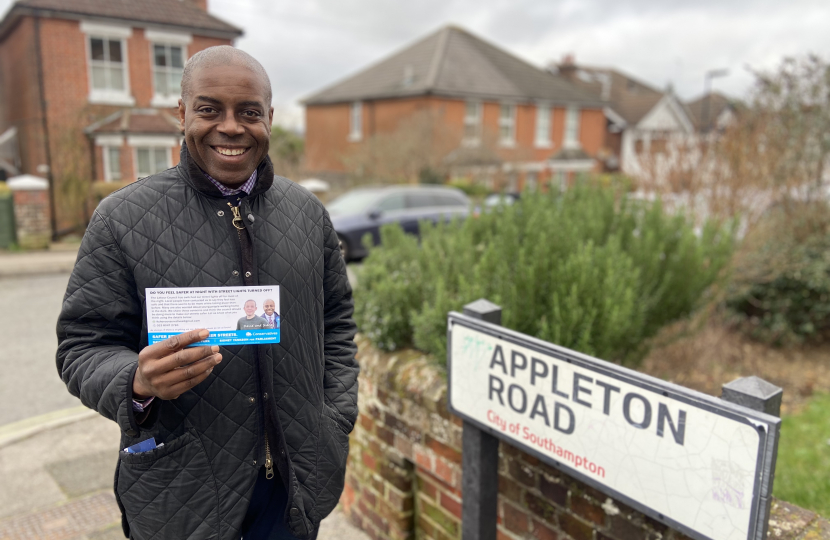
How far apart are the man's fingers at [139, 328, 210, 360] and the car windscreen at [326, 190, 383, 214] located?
1023 centimetres

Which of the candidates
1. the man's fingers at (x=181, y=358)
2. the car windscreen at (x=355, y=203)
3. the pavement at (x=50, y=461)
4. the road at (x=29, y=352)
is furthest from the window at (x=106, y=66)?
the man's fingers at (x=181, y=358)

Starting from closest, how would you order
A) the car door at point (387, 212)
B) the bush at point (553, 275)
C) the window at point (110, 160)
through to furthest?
the bush at point (553, 275) → the window at point (110, 160) → the car door at point (387, 212)

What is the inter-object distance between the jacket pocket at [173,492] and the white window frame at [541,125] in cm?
2972

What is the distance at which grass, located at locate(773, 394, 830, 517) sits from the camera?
3242mm

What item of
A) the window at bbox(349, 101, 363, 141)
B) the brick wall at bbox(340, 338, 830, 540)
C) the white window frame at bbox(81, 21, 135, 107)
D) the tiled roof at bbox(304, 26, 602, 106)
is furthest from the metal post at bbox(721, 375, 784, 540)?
the window at bbox(349, 101, 363, 141)

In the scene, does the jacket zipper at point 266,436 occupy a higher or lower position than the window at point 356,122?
lower

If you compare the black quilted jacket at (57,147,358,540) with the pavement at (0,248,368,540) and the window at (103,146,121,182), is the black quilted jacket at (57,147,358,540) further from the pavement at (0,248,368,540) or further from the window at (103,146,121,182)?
the window at (103,146,121,182)

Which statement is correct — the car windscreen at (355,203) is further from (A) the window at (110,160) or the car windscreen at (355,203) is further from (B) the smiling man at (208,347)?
(B) the smiling man at (208,347)

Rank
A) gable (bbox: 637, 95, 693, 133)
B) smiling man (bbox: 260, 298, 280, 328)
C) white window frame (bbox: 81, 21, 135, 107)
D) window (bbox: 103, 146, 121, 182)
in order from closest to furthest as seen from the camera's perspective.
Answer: smiling man (bbox: 260, 298, 280, 328), window (bbox: 103, 146, 121, 182), white window frame (bbox: 81, 21, 135, 107), gable (bbox: 637, 95, 693, 133)

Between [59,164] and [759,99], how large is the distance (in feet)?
50.1

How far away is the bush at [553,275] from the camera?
2787 mm

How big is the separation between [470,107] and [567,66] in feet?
40.1

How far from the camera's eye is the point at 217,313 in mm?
1340

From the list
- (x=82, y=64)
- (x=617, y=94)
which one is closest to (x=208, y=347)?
(x=82, y=64)
